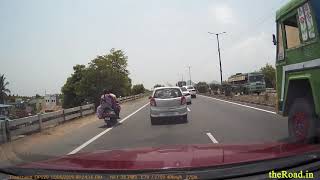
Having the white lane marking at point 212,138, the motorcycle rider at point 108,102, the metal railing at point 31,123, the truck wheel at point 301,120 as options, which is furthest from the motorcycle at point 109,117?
the truck wheel at point 301,120

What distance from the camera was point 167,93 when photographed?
21.5 meters

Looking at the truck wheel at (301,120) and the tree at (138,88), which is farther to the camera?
the tree at (138,88)

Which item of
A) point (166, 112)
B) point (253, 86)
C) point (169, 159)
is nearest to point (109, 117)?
point (166, 112)

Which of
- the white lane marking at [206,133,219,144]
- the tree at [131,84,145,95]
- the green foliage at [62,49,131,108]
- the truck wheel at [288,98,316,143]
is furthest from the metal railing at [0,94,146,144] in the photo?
the tree at [131,84,145,95]

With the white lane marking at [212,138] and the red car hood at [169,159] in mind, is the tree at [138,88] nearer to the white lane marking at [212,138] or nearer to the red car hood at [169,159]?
the white lane marking at [212,138]

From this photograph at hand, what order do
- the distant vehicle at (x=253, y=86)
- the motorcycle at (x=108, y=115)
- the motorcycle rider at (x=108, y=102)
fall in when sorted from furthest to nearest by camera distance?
the distant vehicle at (x=253, y=86), the motorcycle rider at (x=108, y=102), the motorcycle at (x=108, y=115)

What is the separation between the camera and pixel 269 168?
174 inches

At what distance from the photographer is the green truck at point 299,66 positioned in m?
9.10

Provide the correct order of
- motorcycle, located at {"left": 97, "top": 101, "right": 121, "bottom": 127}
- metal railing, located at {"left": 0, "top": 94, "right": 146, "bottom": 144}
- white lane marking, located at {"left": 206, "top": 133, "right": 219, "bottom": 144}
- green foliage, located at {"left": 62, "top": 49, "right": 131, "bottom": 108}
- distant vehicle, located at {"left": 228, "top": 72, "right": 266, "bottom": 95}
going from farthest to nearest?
green foliage, located at {"left": 62, "top": 49, "right": 131, "bottom": 108} → distant vehicle, located at {"left": 228, "top": 72, "right": 266, "bottom": 95} → motorcycle, located at {"left": 97, "top": 101, "right": 121, "bottom": 127} → metal railing, located at {"left": 0, "top": 94, "right": 146, "bottom": 144} → white lane marking, located at {"left": 206, "top": 133, "right": 219, "bottom": 144}

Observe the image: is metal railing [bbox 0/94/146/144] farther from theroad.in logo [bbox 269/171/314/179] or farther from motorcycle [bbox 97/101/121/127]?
theroad.in logo [bbox 269/171/314/179]

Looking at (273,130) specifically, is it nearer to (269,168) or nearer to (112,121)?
(112,121)

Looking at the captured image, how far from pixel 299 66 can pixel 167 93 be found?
11.9m

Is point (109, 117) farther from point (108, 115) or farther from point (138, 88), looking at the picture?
point (138, 88)

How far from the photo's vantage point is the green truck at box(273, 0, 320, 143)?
358 inches
